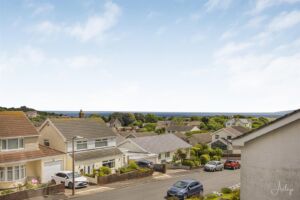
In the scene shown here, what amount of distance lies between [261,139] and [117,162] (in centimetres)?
4071

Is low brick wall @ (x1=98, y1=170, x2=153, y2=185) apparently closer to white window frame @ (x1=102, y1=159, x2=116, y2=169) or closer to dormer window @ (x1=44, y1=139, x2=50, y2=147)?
white window frame @ (x1=102, y1=159, x2=116, y2=169)

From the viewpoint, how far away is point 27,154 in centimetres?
3947

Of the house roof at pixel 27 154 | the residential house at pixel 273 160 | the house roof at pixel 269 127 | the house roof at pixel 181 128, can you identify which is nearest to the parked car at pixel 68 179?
the house roof at pixel 27 154

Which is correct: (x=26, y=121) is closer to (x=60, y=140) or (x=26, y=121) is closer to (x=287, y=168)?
(x=60, y=140)

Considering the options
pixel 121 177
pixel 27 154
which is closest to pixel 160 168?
pixel 121 177

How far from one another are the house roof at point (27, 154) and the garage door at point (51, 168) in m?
1.10

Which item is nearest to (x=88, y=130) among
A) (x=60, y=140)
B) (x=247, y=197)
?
(x=60, y=140)

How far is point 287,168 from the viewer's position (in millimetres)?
11469

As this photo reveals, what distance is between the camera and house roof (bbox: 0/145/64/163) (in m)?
36.8

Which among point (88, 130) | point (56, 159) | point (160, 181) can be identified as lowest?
point (160, 181)

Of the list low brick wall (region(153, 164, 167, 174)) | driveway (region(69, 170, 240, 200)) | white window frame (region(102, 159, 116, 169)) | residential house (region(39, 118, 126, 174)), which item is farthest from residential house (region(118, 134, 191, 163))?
driveway (region(69, 170, 240, 200))

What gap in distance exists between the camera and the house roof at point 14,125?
3831 centimetres

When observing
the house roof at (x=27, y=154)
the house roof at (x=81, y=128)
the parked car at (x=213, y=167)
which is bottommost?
the parked car at (x=213, y=167)

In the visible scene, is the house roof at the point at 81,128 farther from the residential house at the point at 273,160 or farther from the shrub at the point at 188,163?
the residential house at the point at 273,160
